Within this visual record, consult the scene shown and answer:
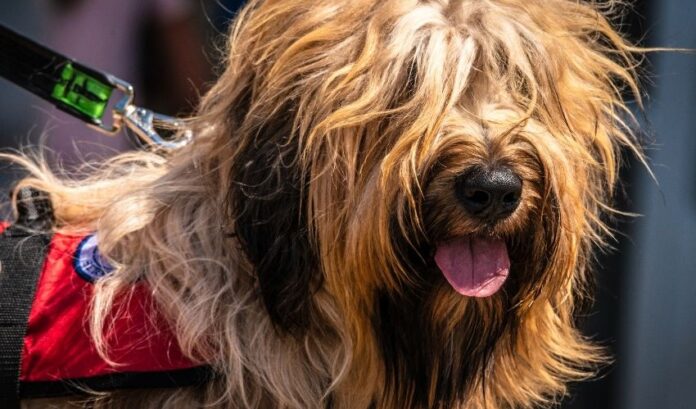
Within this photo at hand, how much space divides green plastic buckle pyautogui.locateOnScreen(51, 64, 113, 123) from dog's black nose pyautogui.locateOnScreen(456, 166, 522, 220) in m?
1.27

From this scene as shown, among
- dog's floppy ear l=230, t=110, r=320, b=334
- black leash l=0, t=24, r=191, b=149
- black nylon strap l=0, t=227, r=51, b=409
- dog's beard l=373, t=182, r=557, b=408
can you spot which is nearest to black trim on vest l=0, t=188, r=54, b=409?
black nylon strap l=0, t=227, r=51, b=409

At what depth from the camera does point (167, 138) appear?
321cm

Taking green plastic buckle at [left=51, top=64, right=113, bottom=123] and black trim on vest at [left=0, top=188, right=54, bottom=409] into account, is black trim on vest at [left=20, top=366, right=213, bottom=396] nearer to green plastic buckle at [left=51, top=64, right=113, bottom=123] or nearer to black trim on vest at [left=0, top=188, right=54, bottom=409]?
black trim on vest at [left=0, top=188, right=54, bottom=409]

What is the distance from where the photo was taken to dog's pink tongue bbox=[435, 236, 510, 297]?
7.32 feet

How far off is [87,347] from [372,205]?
0.78 meters

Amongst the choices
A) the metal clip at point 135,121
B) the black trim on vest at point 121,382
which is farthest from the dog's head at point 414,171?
the metal clip at point 135,121

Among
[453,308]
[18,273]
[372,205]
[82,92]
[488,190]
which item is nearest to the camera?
[488,190]

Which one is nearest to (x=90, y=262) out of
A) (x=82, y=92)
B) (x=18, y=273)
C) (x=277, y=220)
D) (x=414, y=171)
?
(x=18, y=273)

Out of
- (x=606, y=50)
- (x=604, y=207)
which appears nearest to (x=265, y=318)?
(x=604, y=207)

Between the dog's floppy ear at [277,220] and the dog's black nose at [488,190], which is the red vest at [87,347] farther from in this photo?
the dog's black nose at [488,190]

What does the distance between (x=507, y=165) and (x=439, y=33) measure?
1.18 ft

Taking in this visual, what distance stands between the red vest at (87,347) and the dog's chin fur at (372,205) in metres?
0.04

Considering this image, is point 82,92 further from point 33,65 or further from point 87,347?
point 87,347

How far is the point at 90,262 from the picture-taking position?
8.27 feet
